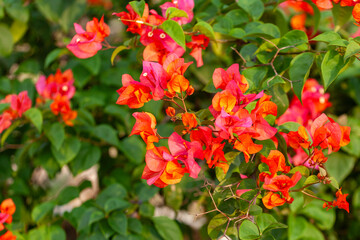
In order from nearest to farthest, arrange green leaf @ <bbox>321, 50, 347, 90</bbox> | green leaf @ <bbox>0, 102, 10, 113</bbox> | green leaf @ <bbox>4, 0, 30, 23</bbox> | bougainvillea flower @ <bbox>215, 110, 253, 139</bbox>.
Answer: bougainvillea flower @ <bbox>215, 110, 253, 139</bbox> → green leaf @ <bbox>321, 50, 347, 90</bbox> → green leaf @ <bbox>0, 102, 10, 113</bbox> → green leaf @ <bbox>4, 0, 30, 23</bbox>

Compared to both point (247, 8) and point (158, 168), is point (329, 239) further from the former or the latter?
point (158, 168)

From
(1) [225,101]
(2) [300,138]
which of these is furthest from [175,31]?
(2) [300,138]

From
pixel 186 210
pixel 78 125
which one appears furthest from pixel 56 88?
pixel 186 210

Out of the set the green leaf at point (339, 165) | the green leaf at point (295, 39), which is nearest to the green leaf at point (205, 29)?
the green leaf at point (295, 39)

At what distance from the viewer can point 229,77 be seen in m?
0.63

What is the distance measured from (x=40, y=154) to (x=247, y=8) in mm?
651

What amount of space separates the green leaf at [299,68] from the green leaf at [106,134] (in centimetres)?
51

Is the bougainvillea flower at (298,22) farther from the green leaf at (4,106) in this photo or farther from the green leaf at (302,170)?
the green leaf at (4,106)

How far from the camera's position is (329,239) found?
1.25 meters

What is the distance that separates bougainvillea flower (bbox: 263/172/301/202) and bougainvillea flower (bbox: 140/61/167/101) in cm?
20

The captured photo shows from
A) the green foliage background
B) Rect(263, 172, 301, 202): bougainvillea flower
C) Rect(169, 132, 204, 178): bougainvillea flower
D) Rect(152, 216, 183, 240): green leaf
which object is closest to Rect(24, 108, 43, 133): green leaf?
the green foliage background

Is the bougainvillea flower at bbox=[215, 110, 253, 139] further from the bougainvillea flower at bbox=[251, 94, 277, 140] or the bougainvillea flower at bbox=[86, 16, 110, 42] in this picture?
the bougainvillea flower at bbox=[86, 16, 110, 42]

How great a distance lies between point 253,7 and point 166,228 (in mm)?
543

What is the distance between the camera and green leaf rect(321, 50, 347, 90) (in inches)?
25.9
